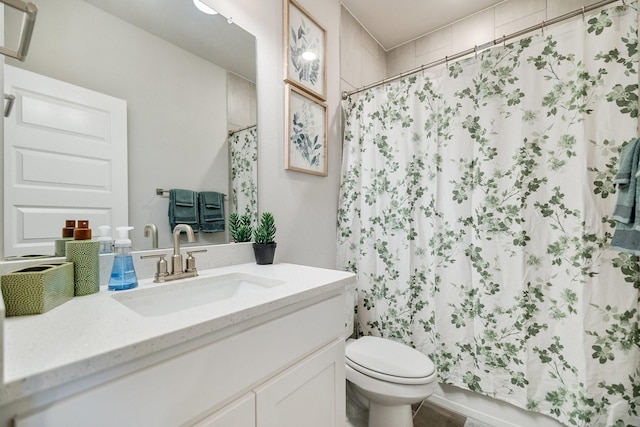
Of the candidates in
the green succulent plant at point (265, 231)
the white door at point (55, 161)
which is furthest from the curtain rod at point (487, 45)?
the white door at point (55, 161)

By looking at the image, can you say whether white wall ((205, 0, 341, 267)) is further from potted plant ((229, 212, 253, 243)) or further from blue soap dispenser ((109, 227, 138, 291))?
blue soap dispenser ((109, 227, 138, 291))

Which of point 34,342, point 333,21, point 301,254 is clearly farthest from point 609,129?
point 34,342

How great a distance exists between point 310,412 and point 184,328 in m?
0.54

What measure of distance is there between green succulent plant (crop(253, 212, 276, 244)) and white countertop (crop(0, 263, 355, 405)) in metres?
0.47

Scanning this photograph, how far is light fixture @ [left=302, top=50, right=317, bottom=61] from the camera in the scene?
156 centimetres

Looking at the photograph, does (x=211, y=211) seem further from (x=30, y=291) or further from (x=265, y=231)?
(x=30, y=291)

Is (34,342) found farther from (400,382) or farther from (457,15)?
(457,15)

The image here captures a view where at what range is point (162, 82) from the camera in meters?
1.05

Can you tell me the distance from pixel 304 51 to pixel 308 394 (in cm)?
164

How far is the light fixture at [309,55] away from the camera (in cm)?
156

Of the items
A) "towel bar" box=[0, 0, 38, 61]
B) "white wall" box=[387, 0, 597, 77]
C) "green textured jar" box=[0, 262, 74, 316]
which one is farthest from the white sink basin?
"white wall" box=[387, 0, 597, 77]

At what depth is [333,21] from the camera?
1.81m

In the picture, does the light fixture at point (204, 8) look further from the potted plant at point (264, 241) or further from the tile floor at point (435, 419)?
the tile floor at point (435, 419)

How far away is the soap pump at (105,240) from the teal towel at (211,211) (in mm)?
321
